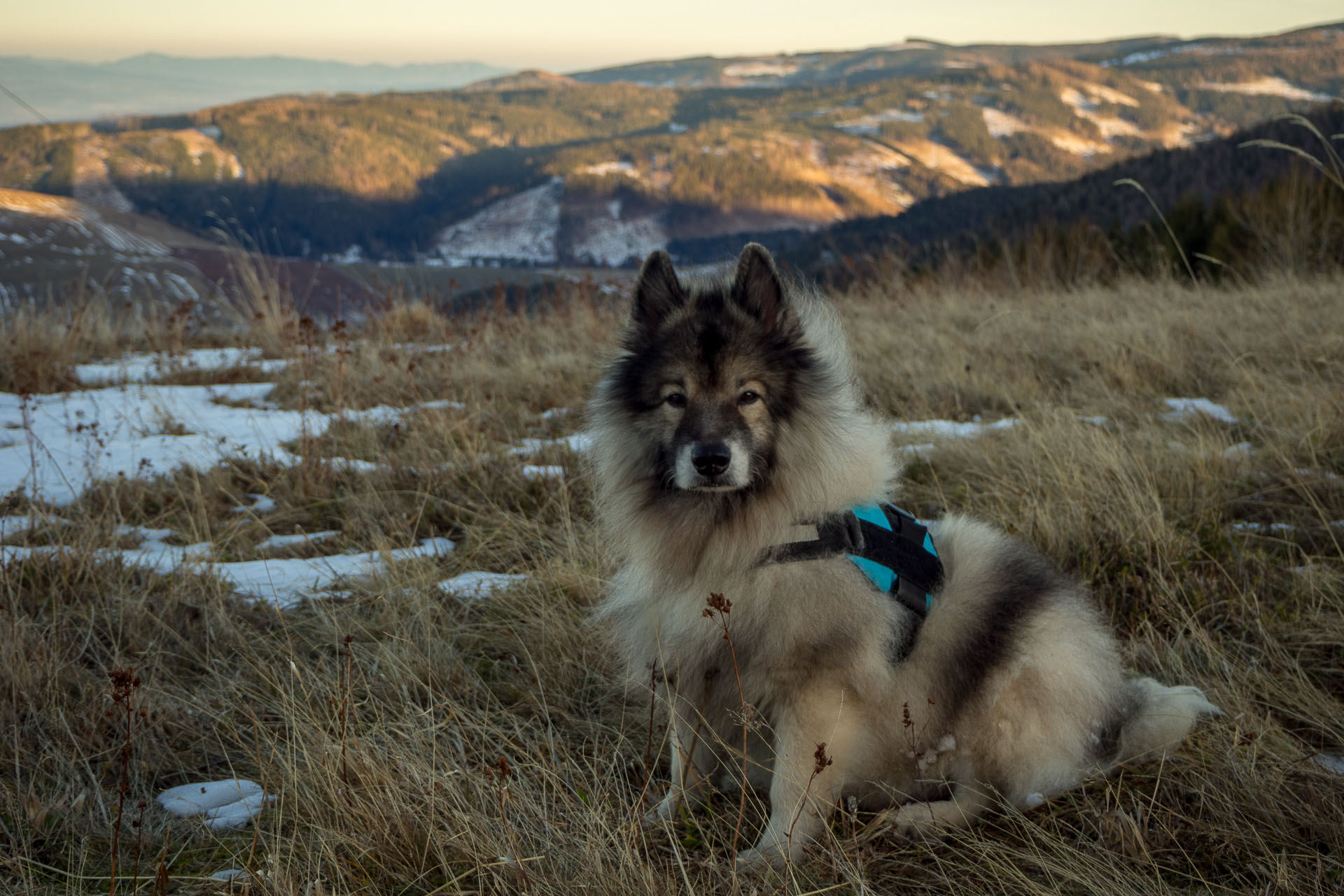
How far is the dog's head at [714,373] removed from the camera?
2432mm

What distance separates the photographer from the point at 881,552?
246 centimetres

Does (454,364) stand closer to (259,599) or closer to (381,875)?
(259,599)

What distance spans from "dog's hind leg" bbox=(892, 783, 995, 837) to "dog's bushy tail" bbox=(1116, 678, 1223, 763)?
0.50 m

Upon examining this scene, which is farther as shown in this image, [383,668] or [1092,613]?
[383,668]

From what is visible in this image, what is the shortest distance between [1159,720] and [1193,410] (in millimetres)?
3774

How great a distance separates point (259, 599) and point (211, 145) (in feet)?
536

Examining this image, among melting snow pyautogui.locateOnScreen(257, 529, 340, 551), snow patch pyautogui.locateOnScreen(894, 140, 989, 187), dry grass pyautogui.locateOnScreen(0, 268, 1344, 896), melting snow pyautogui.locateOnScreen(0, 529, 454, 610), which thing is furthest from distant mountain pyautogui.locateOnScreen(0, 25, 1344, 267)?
melting snow pyautogui.locateOnScreen(0, 529, 454, 610)

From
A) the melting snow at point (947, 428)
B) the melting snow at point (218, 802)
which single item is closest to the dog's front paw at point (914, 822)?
the melting snow at point (218, 802)

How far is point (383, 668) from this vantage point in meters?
3.20

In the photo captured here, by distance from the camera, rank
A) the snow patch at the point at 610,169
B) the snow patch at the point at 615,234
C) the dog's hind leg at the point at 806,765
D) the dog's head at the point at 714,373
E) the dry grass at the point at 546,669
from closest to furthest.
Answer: the dry grass at the point at 546,669, the dog's hind leg at the point at 806,765, the dog's head at the point at 714,373, the snow patch at the point at 615,234, the snow patch at the point at 610,169

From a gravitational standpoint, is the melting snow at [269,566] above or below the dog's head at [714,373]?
below

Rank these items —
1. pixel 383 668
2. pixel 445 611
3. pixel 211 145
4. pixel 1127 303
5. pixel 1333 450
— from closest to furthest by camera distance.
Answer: pixel 383 668, pixel 445 611, pixel 1333 450, pixel 1127 303, pixel 211 145

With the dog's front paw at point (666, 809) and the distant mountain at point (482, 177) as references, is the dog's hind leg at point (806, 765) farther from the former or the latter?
the distant mountain at point (482, 177)

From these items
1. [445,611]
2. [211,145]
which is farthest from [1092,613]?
[211,145]
